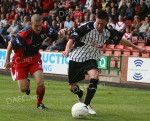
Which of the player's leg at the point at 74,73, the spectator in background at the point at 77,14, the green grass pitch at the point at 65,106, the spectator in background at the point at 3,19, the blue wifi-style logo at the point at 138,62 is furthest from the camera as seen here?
the spectator in background at the point at 3,19

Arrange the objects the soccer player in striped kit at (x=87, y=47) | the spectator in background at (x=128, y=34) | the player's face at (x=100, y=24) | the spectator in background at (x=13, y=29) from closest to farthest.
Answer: the player's face at (x=100, y=24), the soccer player in striped kit at (x=87, y=47), the spectator in background at (x=128, y=34), the spectator in background at (x=13, y=29)

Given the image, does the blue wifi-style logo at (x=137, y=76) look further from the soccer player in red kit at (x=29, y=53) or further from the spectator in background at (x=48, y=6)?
the spectator in background at (x=48, y=6)

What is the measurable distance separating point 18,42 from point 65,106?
7.40ft

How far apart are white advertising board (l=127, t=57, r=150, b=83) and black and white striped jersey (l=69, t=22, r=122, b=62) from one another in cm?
880

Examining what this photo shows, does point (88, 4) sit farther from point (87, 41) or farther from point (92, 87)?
point (92, 87)

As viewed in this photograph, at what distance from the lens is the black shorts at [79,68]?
11430mm

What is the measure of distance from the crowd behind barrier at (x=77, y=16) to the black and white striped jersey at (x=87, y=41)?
29.8 feet

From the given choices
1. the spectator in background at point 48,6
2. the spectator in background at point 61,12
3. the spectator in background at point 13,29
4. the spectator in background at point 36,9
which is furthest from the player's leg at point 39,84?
the spectator in background at point 48,6

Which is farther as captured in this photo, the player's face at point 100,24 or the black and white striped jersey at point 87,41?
the black and white striped jersey at point 87,41

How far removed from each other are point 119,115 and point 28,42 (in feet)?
8.52

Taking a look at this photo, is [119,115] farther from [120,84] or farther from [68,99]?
[120,84]

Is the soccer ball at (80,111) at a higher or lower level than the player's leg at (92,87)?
lower

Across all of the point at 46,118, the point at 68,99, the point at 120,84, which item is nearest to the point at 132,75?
the point at 120,84

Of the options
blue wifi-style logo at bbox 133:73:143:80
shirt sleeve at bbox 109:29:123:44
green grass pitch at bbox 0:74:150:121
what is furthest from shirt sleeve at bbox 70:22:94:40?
blue wifi-style logo at bbox 133:73:143:80
